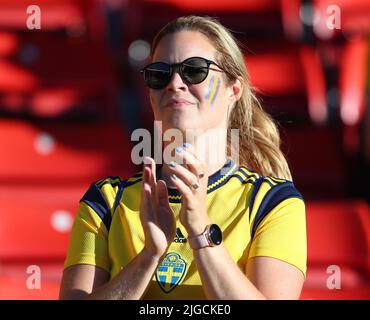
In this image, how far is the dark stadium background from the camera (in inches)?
118

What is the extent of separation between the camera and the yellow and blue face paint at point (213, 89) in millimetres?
1806

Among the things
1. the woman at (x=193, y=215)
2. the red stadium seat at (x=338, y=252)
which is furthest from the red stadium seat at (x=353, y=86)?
the woman at (x=193, y=215)

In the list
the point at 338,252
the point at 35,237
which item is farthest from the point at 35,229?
the point at 338,252

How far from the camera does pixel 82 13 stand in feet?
12.4

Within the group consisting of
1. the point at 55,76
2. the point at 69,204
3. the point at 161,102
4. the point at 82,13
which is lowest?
the point at 161,102

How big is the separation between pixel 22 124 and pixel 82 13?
0.59 m

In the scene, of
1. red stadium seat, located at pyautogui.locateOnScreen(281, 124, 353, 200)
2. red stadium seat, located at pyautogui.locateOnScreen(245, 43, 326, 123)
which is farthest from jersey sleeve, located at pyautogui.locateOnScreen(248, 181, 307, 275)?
red stadium seat, located at pyautogui.locateOnScreen(245, 43, 326, 123)

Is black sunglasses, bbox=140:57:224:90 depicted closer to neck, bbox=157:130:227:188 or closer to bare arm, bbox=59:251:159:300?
neck, bbox=157:130:227:188

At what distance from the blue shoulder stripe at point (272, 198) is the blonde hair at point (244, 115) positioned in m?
0.21

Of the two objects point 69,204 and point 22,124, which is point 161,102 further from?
point 22,124

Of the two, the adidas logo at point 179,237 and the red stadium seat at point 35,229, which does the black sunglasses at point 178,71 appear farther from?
the red stadium seat at point 35,229

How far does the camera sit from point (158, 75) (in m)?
1.80

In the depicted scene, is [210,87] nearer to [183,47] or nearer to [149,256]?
[183,47]
